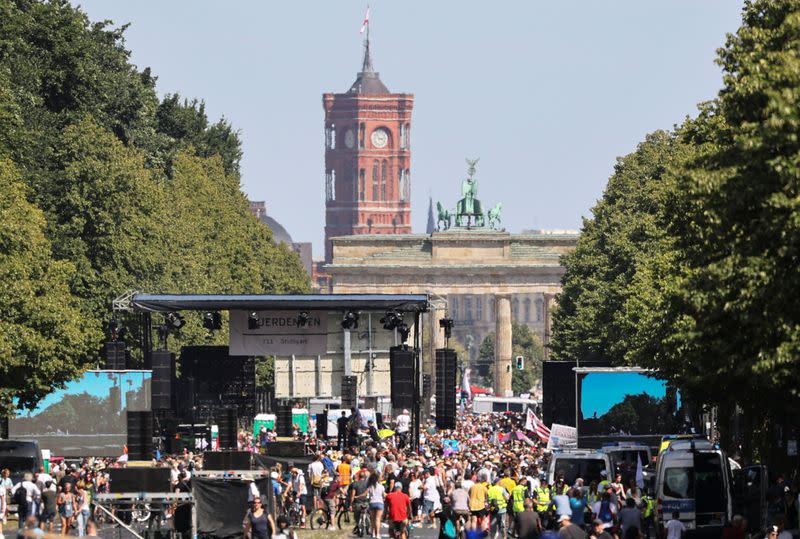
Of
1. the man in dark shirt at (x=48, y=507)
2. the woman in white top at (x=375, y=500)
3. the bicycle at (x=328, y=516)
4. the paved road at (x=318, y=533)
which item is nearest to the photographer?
the woman in white top at (x=375, y=500)

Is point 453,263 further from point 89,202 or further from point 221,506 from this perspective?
point 221,506

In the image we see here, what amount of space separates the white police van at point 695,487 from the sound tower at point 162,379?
20626 millimetres

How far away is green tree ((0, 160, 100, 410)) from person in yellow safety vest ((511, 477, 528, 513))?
16.5 m

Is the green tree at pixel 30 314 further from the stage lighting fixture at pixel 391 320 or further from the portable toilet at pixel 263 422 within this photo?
the portable toilet at pixel 263 422

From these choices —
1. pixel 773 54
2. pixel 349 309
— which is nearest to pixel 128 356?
pixel 349 309

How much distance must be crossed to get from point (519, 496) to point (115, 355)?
24.7 metres

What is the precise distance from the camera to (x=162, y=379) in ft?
199

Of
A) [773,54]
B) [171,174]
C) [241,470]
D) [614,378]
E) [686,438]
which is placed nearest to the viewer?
[773,54]

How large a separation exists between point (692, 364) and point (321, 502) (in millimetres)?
9517

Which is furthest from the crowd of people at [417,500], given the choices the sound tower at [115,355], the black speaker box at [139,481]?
the sound tower at [115,355]

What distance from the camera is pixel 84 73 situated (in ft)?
253

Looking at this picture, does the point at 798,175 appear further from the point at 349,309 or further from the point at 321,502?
the point at 349,309

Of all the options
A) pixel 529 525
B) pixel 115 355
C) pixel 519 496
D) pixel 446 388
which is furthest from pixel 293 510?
pixel 115 355

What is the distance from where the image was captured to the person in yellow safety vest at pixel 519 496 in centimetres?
4109
